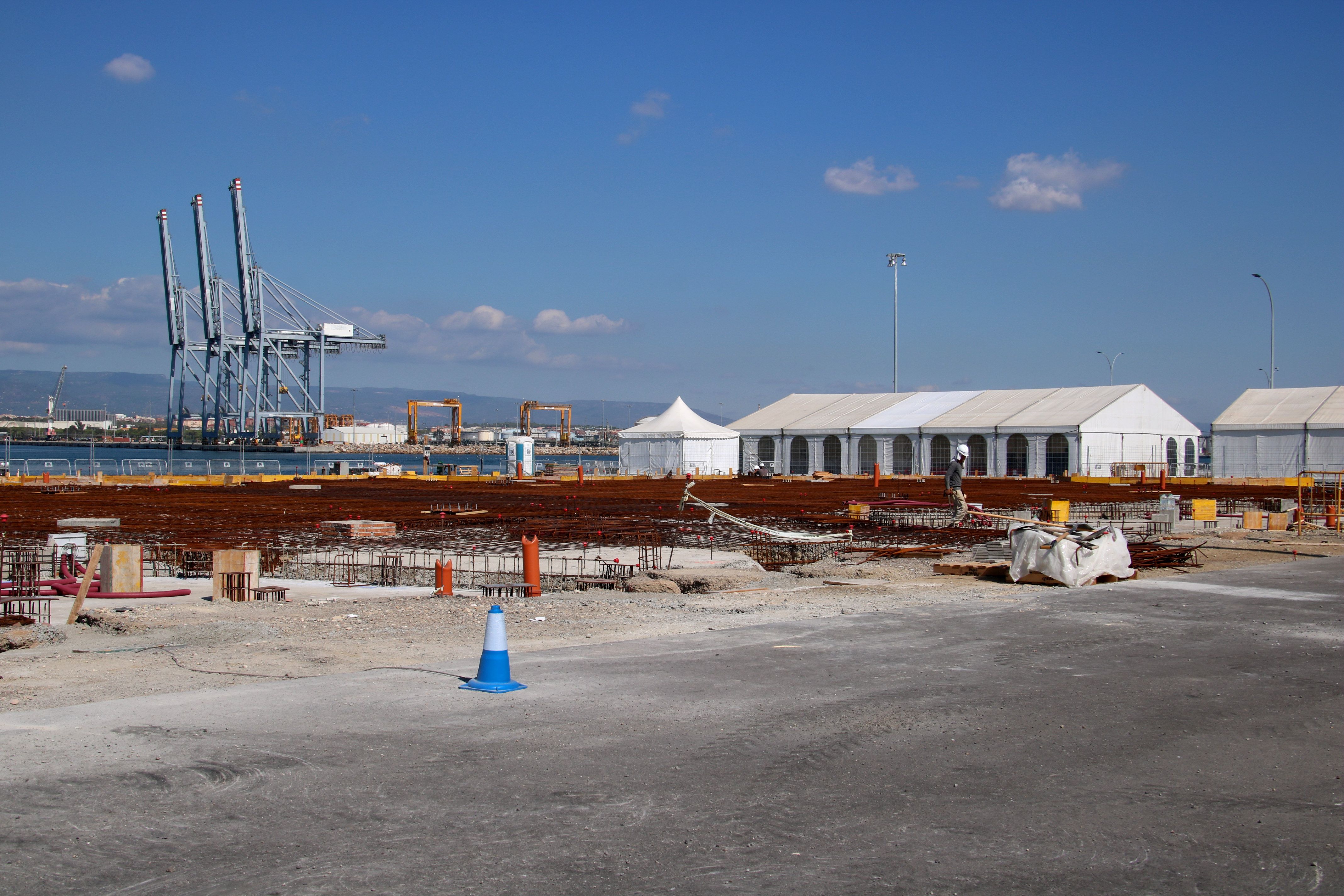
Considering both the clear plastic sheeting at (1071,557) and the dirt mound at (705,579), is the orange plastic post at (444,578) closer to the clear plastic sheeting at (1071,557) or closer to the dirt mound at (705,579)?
the dirt mound at (705,579)

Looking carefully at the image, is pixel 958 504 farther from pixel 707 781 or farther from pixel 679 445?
pixel 679 445

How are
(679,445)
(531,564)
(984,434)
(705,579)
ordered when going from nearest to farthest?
(531,564), (705,579), (984,434), (679,445)

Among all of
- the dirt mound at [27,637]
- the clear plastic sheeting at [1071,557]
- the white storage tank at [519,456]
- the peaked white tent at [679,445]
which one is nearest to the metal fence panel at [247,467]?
the white storage tank at [519,456]

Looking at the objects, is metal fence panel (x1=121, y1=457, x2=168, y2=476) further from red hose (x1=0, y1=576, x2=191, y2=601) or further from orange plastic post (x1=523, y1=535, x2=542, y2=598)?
orange plastic post (x1=523, y1=535, x2=542, y2=598)

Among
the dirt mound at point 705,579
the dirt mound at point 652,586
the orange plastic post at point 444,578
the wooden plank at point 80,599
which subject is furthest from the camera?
the dirt mound at point 705,579

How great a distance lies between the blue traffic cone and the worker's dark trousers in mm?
15563

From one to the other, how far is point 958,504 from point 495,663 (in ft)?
53.9

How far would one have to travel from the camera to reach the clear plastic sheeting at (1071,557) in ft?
54.1

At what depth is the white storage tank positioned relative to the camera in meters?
64.4

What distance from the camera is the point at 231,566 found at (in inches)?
623

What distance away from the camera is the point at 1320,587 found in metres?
16.0

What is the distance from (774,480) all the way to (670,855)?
58420mm

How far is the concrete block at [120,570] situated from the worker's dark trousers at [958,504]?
1532 cm

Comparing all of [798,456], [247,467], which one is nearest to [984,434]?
[798,456]
